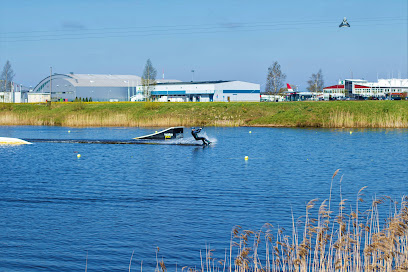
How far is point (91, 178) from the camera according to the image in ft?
111

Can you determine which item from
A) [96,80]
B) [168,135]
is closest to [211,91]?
[96,80]

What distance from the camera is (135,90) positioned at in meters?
172

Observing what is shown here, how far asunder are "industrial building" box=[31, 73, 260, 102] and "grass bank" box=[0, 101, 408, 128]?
40.6 meters

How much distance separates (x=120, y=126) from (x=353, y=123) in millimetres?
36364

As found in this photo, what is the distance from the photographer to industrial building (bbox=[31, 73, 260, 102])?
506ft

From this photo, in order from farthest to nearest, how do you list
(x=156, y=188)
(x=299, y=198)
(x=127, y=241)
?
1. (x=156, y=188)
2. (x=299, y=198)
3. (x=127, y=241)

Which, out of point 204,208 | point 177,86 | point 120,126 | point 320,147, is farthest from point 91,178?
point 177,86

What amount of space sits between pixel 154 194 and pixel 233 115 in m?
69.9

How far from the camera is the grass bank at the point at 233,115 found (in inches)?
3310

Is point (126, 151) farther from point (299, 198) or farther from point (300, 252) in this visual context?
point (300, 252)

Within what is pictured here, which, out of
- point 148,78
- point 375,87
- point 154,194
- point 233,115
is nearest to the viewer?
point 154,194

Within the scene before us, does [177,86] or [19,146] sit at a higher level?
[177,86]

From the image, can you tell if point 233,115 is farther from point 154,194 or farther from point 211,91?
point 154,194

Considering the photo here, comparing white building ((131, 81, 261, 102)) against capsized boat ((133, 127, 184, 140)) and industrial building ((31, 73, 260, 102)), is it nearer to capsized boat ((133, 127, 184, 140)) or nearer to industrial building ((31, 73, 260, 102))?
industrial building ((31, 73, 260, 102))
